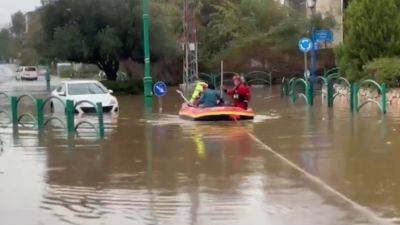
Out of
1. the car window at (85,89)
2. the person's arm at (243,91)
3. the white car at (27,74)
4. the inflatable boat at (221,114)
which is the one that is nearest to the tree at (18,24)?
the white car at (27,74)

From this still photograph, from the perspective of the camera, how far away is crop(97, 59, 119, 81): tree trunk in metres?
43.4

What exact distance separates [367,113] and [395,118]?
199 cm

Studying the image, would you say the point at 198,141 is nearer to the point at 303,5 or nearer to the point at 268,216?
the point at 268,216

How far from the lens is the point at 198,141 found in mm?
15367

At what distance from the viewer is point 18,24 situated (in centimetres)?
14962

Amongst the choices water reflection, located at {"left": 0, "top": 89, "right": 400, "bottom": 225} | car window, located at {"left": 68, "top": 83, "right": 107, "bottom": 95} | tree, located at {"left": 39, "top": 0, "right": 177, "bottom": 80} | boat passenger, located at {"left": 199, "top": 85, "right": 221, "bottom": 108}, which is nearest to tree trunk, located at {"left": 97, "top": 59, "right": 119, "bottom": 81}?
tree, located at {"left": 39, "top": 0, "right": 177, "bottom": 80}

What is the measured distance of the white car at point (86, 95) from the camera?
80.7 ft

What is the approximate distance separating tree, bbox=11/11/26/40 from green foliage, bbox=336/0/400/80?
127 meters

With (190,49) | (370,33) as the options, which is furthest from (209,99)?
(190,49)

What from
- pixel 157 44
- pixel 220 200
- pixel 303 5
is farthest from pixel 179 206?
pixel 303 5

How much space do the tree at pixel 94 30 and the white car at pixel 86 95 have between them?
13026mm

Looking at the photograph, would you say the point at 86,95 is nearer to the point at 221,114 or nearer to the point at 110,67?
the point at 221,114

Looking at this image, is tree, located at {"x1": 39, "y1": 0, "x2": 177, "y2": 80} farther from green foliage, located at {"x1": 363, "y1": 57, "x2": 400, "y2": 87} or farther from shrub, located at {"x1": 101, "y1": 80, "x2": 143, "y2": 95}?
green foliage, located at {"x1": 363, "y1": 57, "x2": 400, "y2": 87}

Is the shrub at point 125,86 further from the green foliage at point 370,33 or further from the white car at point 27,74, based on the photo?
the white car at point 27,74
